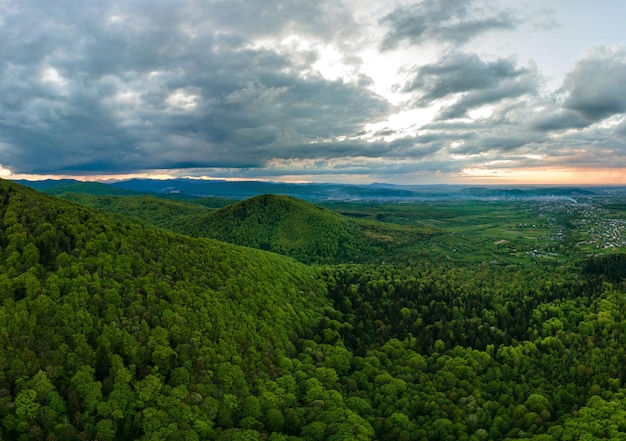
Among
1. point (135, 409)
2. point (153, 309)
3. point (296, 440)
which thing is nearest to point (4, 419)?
point (135, 409)

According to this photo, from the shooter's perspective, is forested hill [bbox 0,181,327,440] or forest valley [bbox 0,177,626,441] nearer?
forested hill [bbox 0,181,327,440]

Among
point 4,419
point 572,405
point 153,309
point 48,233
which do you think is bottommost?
point 572,405

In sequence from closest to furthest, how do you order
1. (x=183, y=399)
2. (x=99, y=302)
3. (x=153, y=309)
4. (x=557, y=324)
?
(x=183, y=399) < (x=99, y=302) < (x=153, y=309) < (x=557, y=324)

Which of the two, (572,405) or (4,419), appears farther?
(572,405)

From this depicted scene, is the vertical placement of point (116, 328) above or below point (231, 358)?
above

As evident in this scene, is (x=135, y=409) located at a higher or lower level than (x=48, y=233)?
lower

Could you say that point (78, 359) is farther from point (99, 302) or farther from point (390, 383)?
point (390, 383)

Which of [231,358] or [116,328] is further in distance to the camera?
[231,358]

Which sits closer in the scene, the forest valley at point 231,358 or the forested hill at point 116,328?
the forested hill at point 116,328
